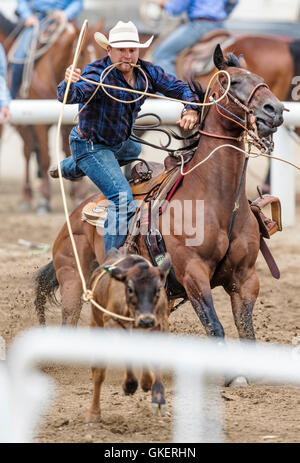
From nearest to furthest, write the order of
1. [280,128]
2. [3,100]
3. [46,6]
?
[3,100] → [280,128] → [46,6]

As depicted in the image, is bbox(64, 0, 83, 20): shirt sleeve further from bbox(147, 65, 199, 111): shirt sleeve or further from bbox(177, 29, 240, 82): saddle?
bbox(147, 65, 199, 111): shirt sleeve

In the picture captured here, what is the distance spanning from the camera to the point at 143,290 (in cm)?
456

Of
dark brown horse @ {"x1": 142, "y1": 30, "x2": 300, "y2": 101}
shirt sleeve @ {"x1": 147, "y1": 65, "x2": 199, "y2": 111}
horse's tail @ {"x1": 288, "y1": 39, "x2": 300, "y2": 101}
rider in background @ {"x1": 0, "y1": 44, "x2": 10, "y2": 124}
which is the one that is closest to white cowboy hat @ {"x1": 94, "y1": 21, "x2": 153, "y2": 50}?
shirt sleeve @ {"x1": 147, "y1": 65, "x2": 199, "y2": 111}

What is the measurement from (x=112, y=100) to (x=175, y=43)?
258 inches

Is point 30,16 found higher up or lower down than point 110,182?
higher up

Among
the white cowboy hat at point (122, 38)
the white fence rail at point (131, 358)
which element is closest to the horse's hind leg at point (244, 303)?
the white cowboy hat at point (122, 38)

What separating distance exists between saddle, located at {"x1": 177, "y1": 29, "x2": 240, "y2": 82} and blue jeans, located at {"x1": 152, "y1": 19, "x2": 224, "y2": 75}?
0.28 feet

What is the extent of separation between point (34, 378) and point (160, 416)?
216 cm

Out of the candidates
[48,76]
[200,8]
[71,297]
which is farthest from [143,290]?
[48,76]

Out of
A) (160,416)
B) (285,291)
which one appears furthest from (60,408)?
(285,291)

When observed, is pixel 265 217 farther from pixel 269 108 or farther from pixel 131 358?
pixel 131 358

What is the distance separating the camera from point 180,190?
5.99 metres

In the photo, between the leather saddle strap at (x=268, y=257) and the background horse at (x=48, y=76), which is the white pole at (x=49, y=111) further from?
the leather saddle strap at (x=268, y=257)
